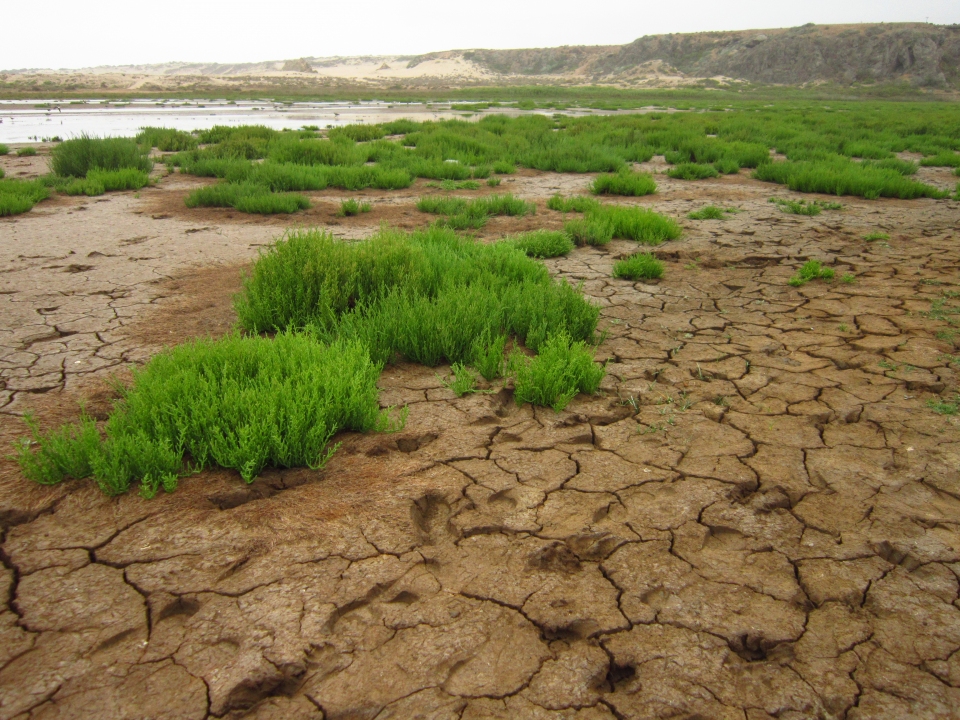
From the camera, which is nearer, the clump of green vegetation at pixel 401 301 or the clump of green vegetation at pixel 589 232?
the clump of green vegetation at pixel 401 301

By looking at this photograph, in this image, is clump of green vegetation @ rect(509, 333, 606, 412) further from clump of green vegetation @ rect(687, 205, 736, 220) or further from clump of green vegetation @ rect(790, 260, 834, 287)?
clump of green vegetation @ rect(687, 205, 736, 220)

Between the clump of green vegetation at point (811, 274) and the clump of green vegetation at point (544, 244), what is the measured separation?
226cm

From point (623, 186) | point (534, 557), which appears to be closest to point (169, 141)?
point (623, 186)

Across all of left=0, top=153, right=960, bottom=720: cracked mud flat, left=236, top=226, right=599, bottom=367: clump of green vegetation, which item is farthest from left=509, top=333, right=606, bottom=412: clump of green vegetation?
left=236, top=226, right=599, bottom=367: clump of green vegetation

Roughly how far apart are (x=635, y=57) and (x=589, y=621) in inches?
4271

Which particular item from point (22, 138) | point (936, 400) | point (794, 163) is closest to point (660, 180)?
point (794, 163)

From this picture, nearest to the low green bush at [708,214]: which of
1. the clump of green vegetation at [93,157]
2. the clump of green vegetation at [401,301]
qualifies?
the clump of green vegetation at [401,301]

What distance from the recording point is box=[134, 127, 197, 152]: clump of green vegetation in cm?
1378

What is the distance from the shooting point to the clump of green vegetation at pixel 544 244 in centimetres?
636

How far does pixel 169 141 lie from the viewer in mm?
14008

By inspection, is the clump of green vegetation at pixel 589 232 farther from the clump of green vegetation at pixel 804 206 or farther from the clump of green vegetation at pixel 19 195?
the clump of green vegetation at pixel 19 195

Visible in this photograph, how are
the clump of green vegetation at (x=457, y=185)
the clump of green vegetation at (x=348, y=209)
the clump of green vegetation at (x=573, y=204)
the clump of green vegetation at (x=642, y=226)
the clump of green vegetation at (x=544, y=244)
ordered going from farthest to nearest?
1. the clump of green vegetation at (x=457, y=185)
2. the clump of green vegetation at (x=573, y=204)
3. the clump of green vegetation at (x=348, y=209)
4. the clump of green vegetation at (x=642, y=226)
5. the clump of green vegetation at (x=544, y=244)

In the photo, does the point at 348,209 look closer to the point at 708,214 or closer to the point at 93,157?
the point at 708,214

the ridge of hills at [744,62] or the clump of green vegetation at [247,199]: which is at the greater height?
the ridge of hills at [744,62]
